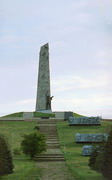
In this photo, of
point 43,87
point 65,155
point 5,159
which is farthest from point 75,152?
point 43,87

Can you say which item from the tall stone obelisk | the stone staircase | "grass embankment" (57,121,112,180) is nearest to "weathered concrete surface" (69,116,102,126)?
"grass embankment" (57,121,112,180)

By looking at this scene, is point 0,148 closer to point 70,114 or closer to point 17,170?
point 17,170

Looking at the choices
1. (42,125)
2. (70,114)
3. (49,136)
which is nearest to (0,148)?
(49,136)

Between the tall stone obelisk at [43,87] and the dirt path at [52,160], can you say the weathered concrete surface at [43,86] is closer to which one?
the tall stone obelisk at [43,87]

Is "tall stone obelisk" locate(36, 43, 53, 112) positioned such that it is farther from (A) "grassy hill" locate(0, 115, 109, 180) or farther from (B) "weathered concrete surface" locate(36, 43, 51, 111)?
(A) "grassy hill" locate(0, 115, 109, 180)

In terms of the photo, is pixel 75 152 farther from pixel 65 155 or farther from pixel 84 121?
pixel 84 121

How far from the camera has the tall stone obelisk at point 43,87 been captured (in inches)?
2442

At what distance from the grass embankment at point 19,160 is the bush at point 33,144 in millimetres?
641

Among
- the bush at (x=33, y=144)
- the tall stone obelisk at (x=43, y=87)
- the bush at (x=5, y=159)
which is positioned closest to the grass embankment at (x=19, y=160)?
the bush at (x=5, y=159)

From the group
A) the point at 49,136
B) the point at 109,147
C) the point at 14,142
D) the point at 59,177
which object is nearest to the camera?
the point at 109,147

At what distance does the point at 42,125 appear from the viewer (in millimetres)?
47844

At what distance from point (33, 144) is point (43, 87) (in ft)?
114

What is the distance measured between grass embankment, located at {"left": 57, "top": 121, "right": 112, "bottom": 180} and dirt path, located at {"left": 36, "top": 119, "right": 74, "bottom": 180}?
0.41 metres

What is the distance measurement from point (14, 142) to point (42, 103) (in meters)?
27.1
